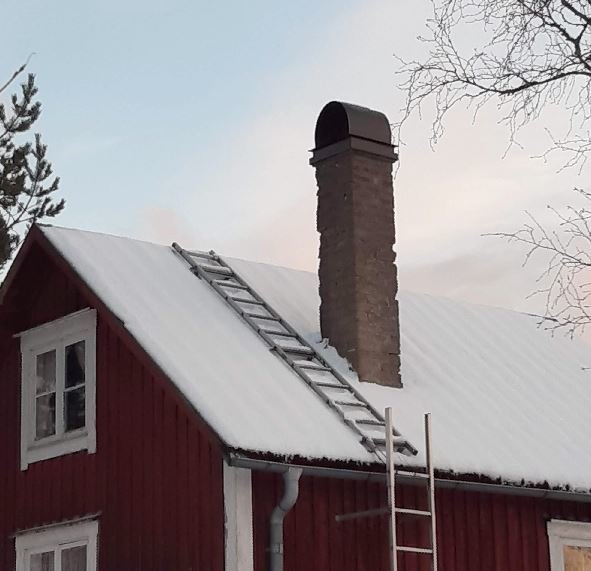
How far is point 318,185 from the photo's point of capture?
52.0ft

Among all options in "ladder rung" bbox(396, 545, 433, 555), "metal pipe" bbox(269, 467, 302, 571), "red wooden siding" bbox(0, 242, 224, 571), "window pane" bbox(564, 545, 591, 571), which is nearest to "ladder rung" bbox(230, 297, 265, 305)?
"red wooden siding" bbox(0, 242, 224, 571)

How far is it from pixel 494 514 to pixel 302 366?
2.42 m

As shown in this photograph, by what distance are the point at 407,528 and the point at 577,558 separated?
2477mm

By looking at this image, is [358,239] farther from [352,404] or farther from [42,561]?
[42,561]

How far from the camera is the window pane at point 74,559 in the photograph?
45.0 feet

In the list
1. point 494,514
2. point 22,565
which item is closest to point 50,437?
point 22,565

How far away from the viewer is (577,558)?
48.6ft

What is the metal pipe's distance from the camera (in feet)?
39.6

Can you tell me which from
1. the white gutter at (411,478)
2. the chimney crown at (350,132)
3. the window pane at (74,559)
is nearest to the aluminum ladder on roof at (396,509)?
the white gutter at (411,478)

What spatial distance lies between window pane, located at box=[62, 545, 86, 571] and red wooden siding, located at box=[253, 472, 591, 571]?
2332mm

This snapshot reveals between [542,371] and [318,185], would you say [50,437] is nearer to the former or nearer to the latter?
[318,185]

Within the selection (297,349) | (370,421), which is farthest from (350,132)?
(370,421)

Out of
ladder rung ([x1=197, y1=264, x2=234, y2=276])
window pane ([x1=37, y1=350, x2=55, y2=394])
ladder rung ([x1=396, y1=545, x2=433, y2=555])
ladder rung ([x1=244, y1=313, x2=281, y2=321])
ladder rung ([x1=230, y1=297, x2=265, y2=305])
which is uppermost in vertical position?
ladder rung ([x1=197, y1=264, x2=234, y2=276])

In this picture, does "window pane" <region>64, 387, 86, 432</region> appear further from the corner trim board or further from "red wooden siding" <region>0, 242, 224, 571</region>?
the corner trim board
